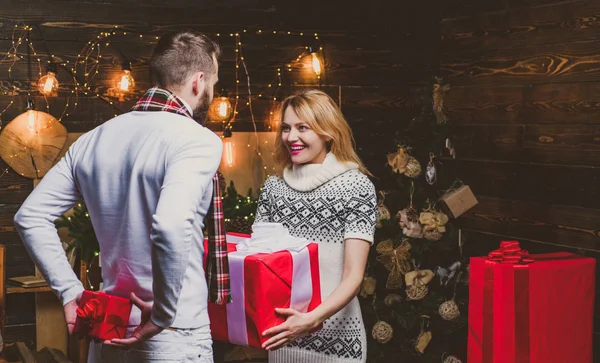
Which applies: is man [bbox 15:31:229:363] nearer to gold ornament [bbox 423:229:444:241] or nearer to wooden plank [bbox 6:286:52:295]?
wooden plank [bbox 6:286:52:295]

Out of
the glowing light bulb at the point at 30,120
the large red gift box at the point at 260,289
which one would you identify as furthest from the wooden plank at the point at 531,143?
the glowing light bulb at the point at 30,120

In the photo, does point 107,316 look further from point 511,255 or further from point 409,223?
point 409,223

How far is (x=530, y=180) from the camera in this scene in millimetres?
4336

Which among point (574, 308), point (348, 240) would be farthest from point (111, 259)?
point (574, 308)

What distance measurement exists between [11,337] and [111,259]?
9.69ft

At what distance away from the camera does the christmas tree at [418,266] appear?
4.33 m

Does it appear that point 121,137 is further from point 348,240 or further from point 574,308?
point 574,308

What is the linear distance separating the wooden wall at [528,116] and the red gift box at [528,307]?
0.60m

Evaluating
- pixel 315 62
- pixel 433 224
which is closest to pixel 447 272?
pixel 433 224

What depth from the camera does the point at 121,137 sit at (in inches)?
68.9

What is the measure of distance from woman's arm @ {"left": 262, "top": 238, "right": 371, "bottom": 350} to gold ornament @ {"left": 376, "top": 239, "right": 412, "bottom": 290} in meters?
1.97

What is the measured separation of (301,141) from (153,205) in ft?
3.07

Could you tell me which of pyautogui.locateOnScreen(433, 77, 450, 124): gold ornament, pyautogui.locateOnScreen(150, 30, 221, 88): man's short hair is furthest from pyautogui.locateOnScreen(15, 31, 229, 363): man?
pyautogui.locateOnScreen(433, 77, 450, 124): gold ornament

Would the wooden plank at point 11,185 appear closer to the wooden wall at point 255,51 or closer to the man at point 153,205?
the wooden wall at point 255,51
